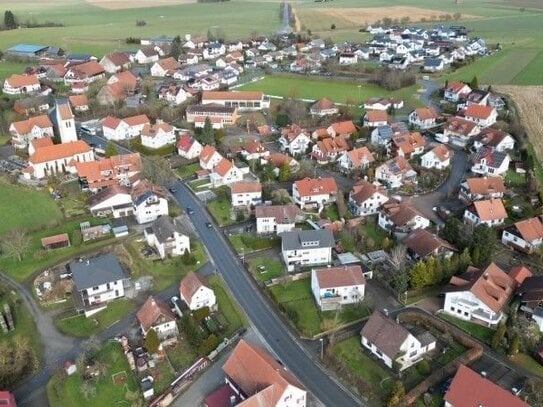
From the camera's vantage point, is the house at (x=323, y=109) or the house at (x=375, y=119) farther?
the house at (x=323, y=109)

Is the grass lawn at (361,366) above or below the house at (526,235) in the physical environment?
below

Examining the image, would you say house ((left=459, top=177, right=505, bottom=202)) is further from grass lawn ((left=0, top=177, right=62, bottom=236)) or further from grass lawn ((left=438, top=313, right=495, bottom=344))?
grass lawn ((left=0, top=177, right=62, bottom=236))

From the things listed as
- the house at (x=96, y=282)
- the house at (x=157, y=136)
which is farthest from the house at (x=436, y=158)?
the house at (x=96, y=282)

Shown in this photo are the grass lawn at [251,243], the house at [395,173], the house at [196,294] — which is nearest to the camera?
A: the house at [196,294]

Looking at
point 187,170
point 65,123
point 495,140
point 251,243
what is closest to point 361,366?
point 251,243

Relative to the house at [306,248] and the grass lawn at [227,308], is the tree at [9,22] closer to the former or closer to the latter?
the grass lawn at [227,308]
